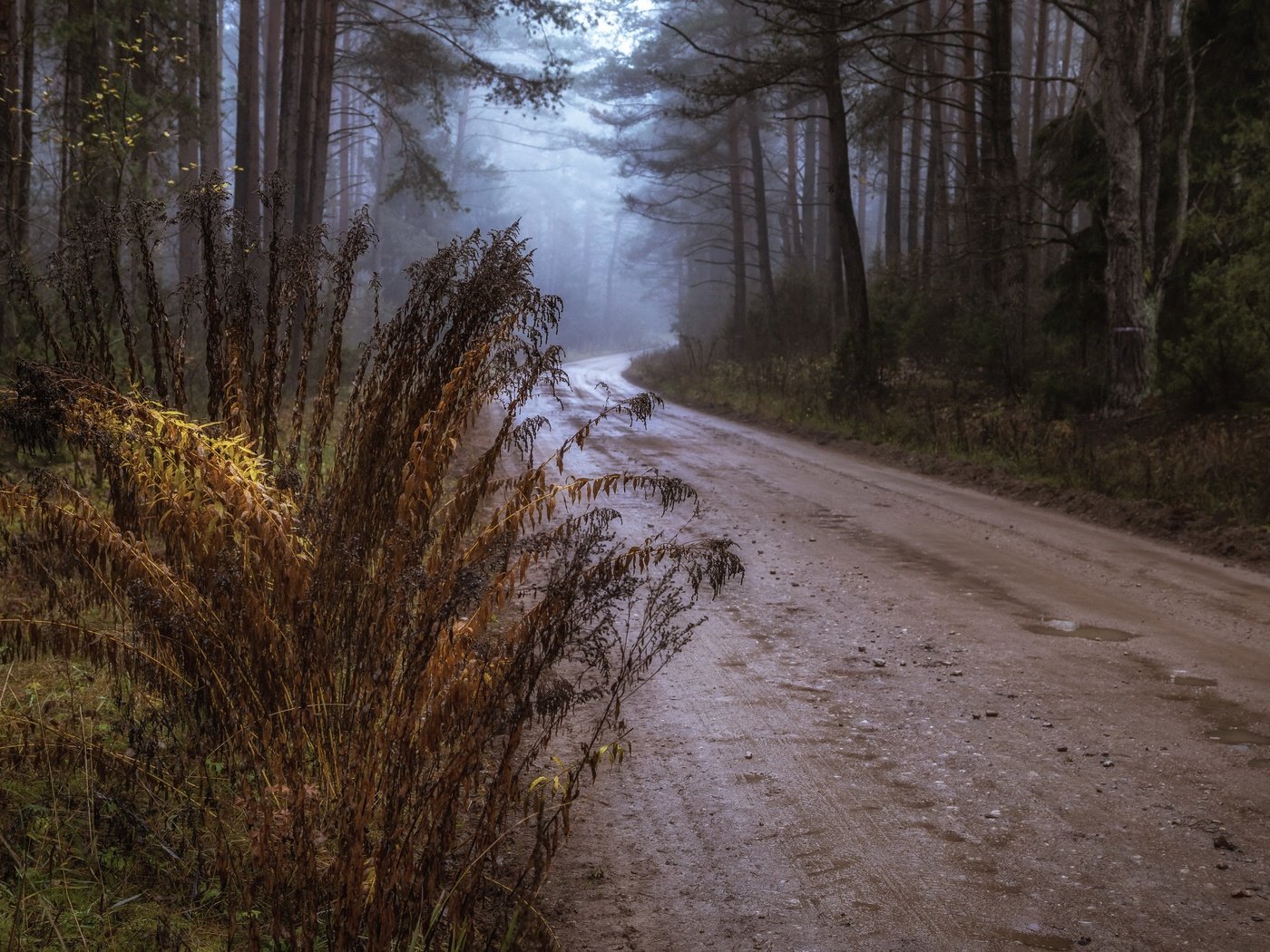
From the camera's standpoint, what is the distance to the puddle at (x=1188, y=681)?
527 centimetres

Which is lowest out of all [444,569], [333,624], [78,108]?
[333,624]

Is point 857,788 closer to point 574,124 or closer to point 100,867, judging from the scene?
point 100,867

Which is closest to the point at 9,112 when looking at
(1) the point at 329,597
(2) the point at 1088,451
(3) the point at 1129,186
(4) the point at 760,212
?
(1) the point at 329,597

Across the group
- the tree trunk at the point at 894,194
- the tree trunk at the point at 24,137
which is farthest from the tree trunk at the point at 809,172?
the tree trunk at the point at 24,137

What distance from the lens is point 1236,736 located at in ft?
15.1

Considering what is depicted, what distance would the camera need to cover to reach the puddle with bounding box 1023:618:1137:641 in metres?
6.14

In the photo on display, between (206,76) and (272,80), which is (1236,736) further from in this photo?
(272,80)

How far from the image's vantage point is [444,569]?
318 cm

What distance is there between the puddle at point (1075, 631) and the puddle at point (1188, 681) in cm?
65

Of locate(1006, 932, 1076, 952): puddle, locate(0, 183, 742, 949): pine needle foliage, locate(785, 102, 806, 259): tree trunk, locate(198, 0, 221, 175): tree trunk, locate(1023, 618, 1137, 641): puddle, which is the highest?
locate(785, 102, 806, 259): tree trunk

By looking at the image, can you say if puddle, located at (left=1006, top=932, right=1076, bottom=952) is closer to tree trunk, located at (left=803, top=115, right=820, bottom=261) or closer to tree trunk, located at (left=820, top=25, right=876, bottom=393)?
tree trunk, located at (left=820, top=25, right=876, bottom=393)

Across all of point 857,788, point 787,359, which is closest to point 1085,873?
point 857,788

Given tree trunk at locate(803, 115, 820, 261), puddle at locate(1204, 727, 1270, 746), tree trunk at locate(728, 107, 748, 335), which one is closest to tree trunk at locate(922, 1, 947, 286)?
tree trunk at locate(728, 107, 748, 335)

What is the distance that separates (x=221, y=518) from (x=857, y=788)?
2.58 m
